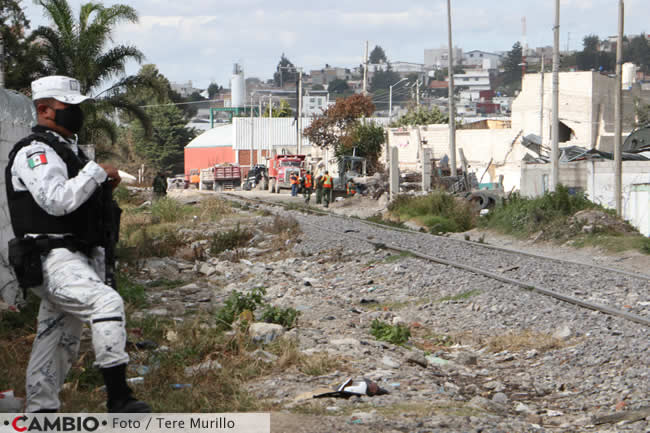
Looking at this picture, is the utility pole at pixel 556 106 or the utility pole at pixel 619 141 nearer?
the utility pole at pixel 619 141

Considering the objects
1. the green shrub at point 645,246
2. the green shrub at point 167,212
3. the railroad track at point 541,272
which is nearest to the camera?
the railroad track at point 541,272

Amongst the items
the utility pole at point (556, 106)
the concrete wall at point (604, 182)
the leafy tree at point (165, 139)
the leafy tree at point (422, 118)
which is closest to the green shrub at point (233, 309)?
the concrete wall at point (604, 182)

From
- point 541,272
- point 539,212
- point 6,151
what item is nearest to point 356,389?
point 6,151

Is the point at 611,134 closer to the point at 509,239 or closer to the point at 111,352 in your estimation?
the point at 509,239

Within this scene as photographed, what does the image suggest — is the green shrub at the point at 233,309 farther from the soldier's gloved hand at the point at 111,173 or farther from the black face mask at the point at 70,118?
the black face mask at the point at 70,118

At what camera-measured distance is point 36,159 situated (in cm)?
421

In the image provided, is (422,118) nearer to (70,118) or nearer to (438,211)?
(438,211)

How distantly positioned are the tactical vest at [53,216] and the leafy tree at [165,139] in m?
85.7

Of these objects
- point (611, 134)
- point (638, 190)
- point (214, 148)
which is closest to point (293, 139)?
point (214, 148)

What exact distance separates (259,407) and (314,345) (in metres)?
2.23

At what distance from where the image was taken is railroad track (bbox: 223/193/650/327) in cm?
981

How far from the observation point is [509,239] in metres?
20.5

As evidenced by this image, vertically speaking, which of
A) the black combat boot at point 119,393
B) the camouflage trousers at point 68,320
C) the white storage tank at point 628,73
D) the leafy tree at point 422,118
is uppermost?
the white storage tank at point 628,73

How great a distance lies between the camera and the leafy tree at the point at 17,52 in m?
23.8
